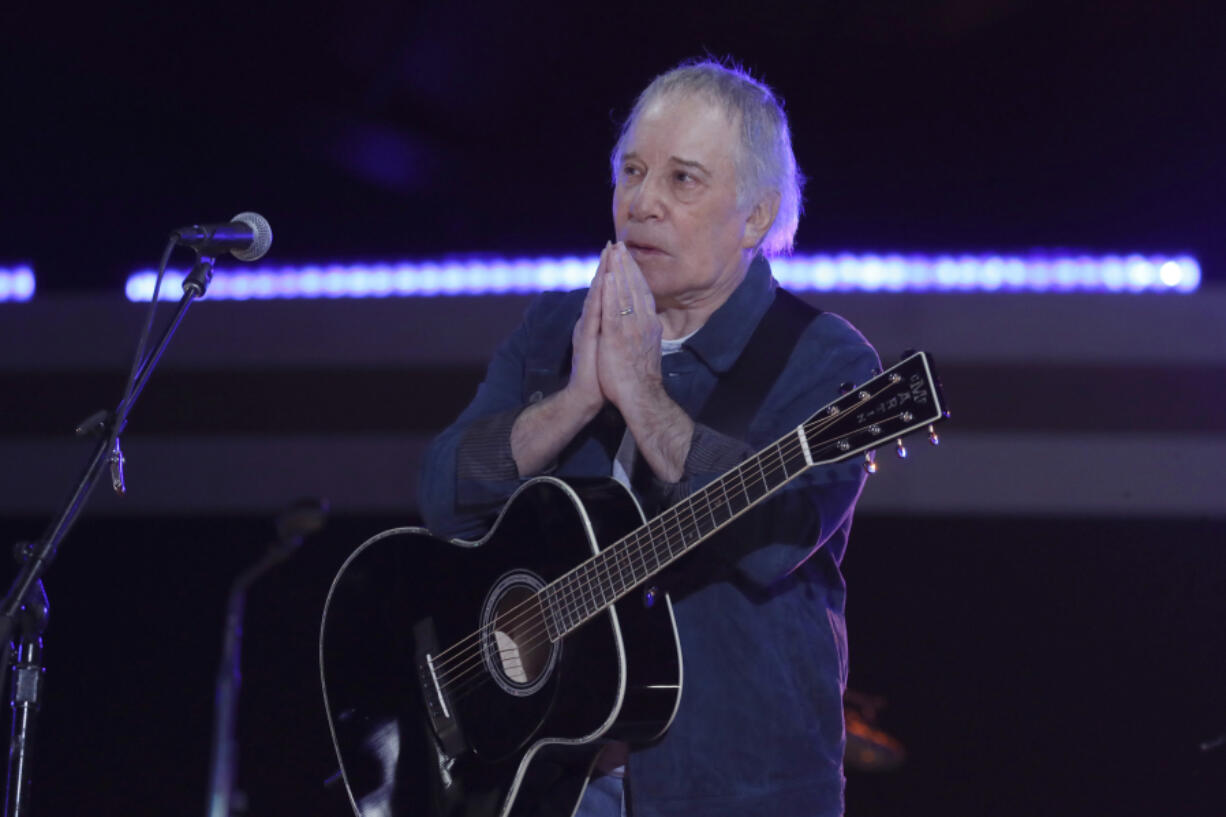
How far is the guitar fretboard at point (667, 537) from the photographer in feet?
6.27

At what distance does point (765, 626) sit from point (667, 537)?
0.82ft

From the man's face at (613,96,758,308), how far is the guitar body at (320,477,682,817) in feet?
1.59

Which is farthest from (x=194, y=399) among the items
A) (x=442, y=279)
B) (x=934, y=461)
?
(x=934, y=461)

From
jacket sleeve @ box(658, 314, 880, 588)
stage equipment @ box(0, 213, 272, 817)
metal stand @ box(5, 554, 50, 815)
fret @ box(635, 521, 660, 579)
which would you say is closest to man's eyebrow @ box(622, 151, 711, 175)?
jacket sleeve @ box(658, 314, 880, 588)

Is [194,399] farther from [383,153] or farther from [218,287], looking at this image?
[383,153]

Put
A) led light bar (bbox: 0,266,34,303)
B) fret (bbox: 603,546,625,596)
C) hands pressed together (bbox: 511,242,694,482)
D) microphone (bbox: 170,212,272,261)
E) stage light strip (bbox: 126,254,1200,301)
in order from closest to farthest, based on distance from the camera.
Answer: fret (bbox: 603,546,625,596) → hands pressed together (bbox: 511,242,694,482) → microphone (bbox: 170,212,272,261) → stage light strip (bbox: 126,254,1200,301) → led light bar (bbox: 0,266,34,303)

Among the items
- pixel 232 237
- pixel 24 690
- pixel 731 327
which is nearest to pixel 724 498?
pixel 731 327

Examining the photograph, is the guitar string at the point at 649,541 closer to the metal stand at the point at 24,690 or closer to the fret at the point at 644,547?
the fret at the point at 644,547

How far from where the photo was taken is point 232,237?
2.50m

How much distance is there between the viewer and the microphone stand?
7.13 feet

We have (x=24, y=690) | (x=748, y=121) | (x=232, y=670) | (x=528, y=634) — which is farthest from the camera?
(x=232, y=670)

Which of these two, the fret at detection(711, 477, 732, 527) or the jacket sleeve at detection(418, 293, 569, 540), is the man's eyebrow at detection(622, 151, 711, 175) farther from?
the fret at detection(711, 477, 732, 527)

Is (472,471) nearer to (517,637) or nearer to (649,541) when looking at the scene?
(517,637)

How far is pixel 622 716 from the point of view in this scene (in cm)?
192
